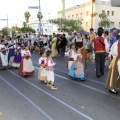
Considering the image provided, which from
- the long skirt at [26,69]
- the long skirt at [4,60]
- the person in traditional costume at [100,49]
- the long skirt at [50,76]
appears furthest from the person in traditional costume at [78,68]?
the long skirt at [4,60]

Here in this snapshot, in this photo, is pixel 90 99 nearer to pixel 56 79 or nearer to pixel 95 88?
pixel 95 88

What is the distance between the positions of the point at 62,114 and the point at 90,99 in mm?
1595

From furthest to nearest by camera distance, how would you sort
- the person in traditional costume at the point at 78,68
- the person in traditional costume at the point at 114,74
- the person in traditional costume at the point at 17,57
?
1. the person in traditional costume at the point at 17,57
2. the person in traditional costume at the point at 78,68
3. the person in traditional costume at the point at 114,74

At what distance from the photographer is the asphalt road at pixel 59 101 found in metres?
6.04

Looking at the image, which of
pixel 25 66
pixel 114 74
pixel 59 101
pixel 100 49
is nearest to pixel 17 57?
pixel 25 66

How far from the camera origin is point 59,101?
7293 mm

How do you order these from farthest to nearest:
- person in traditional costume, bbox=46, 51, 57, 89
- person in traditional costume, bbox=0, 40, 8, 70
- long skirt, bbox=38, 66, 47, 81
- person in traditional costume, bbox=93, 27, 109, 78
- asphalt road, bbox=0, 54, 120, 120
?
person in traditional costume, bbox=0, 40, 8, 70 < person in traditional costume, bbox=93, 27, 109, 78 < long skirt, bbox=38, 66, 47, 81 < person in traditional costume, bbox=46, 51, 57, 89 < asphalt road, bbox=0, 54, 120, 120

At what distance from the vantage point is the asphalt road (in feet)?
19.8

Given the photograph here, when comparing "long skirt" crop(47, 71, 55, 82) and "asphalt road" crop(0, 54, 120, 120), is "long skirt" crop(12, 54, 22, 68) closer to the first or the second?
"asphalt road" crop(0, 54, 120, 120)

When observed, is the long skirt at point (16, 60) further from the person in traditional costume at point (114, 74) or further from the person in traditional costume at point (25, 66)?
the person in traditional costume at point (114, 74)

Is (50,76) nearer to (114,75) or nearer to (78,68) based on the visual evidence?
(78,68)

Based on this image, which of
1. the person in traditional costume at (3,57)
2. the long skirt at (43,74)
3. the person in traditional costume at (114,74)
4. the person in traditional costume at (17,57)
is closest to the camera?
the person in traditional costume at (114,74)

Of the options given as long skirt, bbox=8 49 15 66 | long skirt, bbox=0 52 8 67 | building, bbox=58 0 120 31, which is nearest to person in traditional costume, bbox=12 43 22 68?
long skirt, bbox=0 52 8 67

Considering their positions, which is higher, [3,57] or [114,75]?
[114,75]
